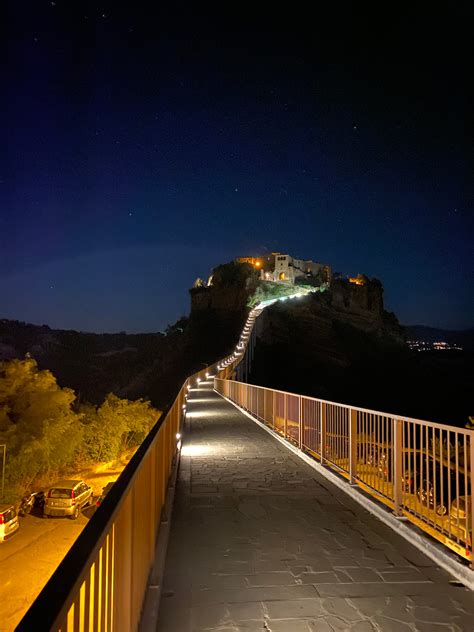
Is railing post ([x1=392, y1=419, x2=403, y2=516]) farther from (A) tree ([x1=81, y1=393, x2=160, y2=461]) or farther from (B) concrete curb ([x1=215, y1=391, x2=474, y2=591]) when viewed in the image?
(A) tree ([x1=81, y1=393, x2=160, y2=461])

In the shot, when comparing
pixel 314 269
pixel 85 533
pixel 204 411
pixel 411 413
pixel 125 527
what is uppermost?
pixel 314 269

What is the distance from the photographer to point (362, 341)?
92.2 meters

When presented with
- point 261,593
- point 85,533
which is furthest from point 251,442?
point 85,533

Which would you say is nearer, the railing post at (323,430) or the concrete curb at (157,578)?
the concrete curb at (157,578)

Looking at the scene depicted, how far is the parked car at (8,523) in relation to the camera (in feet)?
66.9

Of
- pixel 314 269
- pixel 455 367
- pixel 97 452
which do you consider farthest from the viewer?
pixel 455 367

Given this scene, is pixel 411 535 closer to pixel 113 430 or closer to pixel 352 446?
pixel 352 446

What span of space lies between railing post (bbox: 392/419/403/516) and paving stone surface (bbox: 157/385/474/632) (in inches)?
12.2

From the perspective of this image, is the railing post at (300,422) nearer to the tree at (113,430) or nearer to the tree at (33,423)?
the tree at (33,423)

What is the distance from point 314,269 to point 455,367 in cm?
4437

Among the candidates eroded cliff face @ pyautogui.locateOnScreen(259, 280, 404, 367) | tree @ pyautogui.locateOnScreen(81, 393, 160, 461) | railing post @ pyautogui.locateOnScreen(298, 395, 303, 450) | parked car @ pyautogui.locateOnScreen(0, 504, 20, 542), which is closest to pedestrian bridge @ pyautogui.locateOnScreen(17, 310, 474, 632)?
railing post @ pyautogui.locateOnScreen(298, 395, 303, 450)

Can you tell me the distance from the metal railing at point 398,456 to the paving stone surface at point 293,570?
0.39m

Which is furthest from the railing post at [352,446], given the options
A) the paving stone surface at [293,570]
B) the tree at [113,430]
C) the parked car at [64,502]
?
the tree at [113,430]

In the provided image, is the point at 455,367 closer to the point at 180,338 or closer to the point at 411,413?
the point at 411,413
